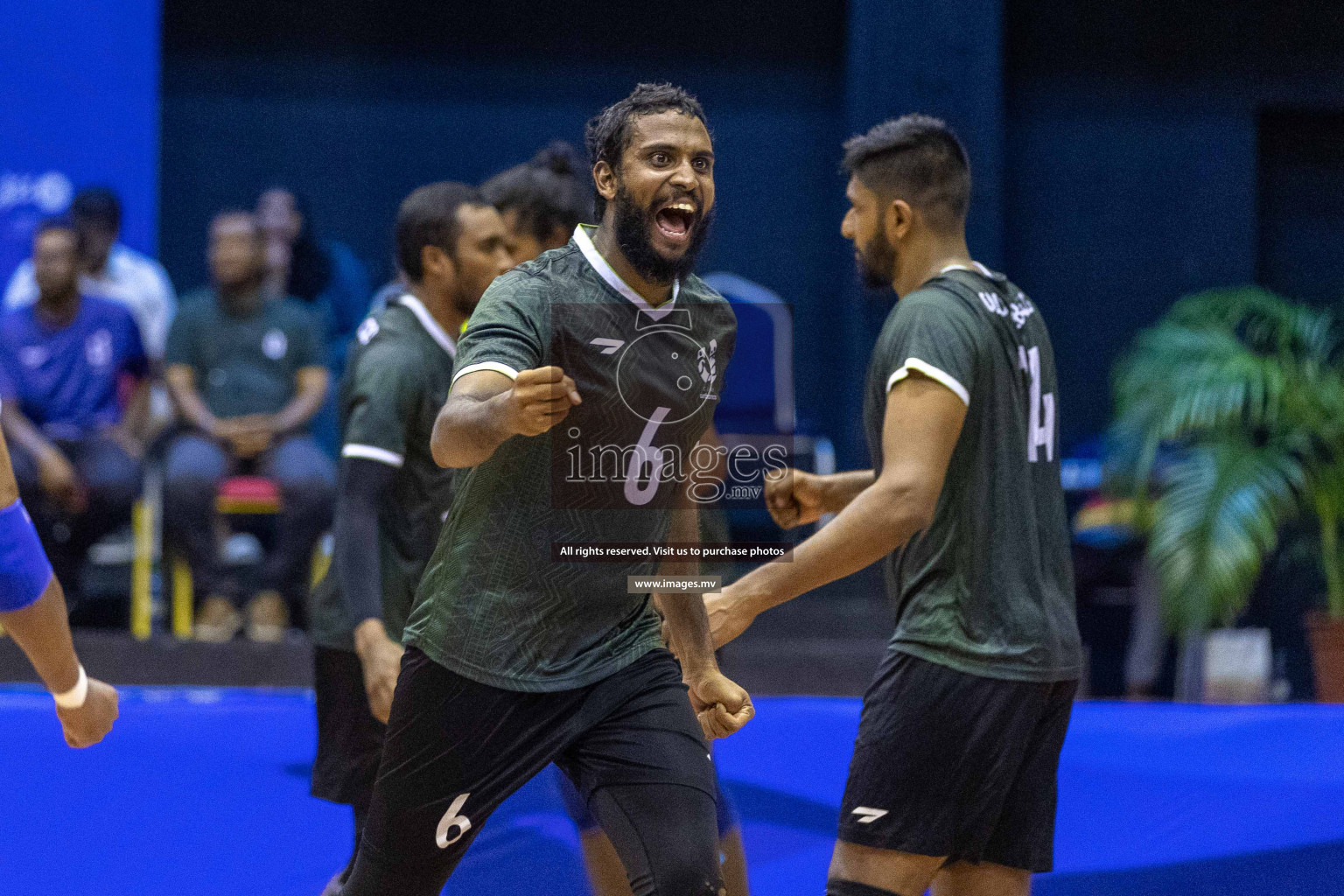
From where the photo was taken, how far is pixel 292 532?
5254mm

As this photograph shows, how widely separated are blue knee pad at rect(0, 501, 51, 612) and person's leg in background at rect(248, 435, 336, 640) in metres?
2.94

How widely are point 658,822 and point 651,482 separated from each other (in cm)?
48

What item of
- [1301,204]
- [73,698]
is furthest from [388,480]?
[1301,204]

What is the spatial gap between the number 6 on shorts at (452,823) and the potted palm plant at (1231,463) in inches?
145

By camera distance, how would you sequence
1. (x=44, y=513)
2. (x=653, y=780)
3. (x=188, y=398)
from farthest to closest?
(x=188, y=398) < (x=44, y=513) < (x=653, y=780)

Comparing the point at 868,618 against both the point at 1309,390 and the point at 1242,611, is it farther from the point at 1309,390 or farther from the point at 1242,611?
the point at 1309,390

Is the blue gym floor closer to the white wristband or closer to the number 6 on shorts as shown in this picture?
the white wristband

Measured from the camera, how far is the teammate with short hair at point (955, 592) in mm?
2215

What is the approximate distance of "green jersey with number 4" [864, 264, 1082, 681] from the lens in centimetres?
228

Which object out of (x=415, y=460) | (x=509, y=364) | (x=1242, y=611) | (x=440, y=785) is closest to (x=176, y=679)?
(x=415, y=460)

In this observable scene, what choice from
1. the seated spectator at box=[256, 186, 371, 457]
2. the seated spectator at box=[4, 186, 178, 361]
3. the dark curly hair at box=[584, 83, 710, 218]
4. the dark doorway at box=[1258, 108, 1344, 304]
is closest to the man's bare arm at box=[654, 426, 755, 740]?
the dark curly hair at box=[584, 83, 710, 218]

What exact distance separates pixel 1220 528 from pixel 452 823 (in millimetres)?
3839

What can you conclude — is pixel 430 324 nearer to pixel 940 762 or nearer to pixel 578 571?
pixel 578 571

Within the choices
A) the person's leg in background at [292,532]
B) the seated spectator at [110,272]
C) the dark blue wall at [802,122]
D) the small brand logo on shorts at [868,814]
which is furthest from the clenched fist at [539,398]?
the dark blue wall at [802,122]
